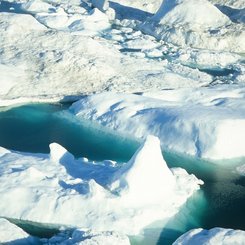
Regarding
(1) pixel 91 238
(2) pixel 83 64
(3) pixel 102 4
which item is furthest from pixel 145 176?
(3) pixel 102 4

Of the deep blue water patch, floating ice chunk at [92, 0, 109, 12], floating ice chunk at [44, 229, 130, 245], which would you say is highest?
floating ice chunk at [44, 229, 130, 245]

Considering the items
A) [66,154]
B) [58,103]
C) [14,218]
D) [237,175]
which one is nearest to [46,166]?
[66,154]

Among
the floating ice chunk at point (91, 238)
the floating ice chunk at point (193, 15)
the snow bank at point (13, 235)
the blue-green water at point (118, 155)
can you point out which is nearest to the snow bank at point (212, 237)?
the blue-green water at point (118, 155)

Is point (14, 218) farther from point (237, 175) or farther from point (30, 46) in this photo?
point (30, 46)

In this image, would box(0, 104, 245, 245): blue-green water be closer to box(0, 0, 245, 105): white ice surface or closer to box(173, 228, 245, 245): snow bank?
box(173, 228, 245, 245): snow bank

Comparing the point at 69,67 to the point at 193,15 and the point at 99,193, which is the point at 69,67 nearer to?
the point at 193,15

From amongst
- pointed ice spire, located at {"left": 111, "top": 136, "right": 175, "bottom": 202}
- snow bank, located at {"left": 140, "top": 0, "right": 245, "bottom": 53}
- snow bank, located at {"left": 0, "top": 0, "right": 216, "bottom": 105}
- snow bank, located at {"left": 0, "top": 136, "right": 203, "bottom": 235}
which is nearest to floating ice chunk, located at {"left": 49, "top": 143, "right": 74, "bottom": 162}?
snow bank, located at {"left": 0, "top": 136, "right": 203, "bottom": 235}

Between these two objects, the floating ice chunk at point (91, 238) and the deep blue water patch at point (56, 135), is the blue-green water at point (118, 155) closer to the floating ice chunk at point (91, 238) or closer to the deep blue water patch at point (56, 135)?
the deep blue water patch at point (56, 135)
